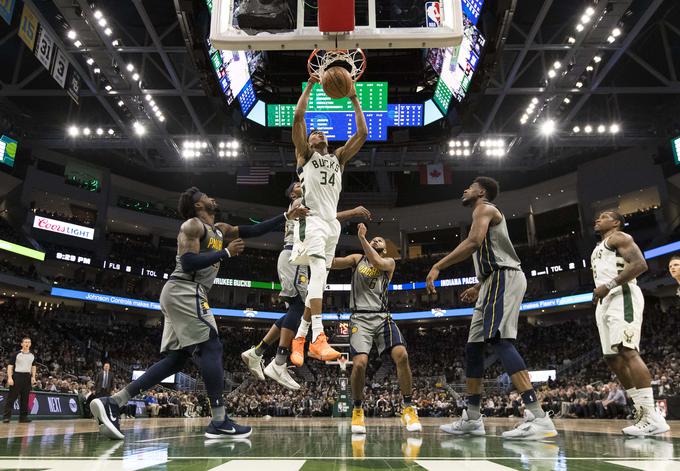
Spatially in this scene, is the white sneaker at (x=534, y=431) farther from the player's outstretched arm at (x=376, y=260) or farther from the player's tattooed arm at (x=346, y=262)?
the player's tattooed arm at (x=346, y=262)

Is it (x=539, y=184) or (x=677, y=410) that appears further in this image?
(x=539, y=184)

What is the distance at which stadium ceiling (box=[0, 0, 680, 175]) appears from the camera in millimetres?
12820

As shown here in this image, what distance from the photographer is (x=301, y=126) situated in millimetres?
4234

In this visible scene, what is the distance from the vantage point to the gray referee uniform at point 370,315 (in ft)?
16.9

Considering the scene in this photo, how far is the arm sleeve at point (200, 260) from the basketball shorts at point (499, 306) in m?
2.20

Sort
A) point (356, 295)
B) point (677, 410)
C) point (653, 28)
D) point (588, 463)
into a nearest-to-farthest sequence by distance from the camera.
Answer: point (588, 463)
point (356, 295)
point (677, 410)
point (653, 28)

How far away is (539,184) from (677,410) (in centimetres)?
2108

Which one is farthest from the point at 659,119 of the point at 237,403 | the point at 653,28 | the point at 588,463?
the point at 588,463

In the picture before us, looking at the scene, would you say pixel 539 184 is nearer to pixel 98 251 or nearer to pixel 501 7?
pixel 501 7

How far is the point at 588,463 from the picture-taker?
2.33 m

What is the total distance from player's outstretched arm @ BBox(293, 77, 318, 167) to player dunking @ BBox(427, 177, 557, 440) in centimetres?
151

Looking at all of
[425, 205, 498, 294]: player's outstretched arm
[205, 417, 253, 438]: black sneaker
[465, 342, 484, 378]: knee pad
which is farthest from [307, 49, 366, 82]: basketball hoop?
[205, 417, 253, 438]: black sneaker

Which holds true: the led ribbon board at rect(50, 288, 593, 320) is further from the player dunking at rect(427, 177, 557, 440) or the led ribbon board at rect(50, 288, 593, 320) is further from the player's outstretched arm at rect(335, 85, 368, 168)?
the player dunking at rect(427, 177, 557, 440)

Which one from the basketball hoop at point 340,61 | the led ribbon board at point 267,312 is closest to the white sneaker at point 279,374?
the basketball hoop at point 340,61
